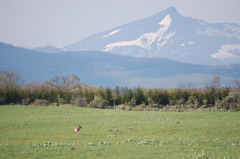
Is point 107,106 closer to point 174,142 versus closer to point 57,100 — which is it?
point 57,100

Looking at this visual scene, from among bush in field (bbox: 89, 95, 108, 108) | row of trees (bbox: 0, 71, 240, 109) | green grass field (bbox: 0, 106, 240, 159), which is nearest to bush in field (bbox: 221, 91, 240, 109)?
row of trees (bbox: 0, 71, 240, 109)

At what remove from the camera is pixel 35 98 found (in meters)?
58.5

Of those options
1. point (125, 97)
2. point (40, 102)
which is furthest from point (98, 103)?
point (40, 102)

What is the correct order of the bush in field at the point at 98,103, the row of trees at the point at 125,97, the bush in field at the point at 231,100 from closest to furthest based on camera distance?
the bush in field at the point at 231,100 < the row of trees at the point at 125,97 < the bush in field at the point at 98,103

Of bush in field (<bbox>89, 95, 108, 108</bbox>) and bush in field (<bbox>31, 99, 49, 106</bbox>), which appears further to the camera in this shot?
bush in field (<bbox>89, 95, 108, 108</bbox>)

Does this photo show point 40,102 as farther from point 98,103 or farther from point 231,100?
point 231,100

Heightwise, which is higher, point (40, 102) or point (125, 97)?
point (125, 97)

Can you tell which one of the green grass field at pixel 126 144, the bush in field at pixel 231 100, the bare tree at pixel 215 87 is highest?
the bare tree at pixel 215 87

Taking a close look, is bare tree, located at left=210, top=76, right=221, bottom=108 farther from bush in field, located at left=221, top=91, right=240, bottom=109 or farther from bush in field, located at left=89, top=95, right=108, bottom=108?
bush in field, located at left=89, top=95, right=108, bottom=108

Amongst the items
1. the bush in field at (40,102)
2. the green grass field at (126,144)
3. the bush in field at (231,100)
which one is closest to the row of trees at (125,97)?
the bush in field at (40,102)

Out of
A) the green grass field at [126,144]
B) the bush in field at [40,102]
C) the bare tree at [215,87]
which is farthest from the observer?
the bush in field at [40,102]

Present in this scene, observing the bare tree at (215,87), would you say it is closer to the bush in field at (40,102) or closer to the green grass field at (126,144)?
the bush in field at (40,102)

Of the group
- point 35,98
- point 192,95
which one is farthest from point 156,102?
point 35,98

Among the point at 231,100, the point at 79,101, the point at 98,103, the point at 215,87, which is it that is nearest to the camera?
the point at 231,100
